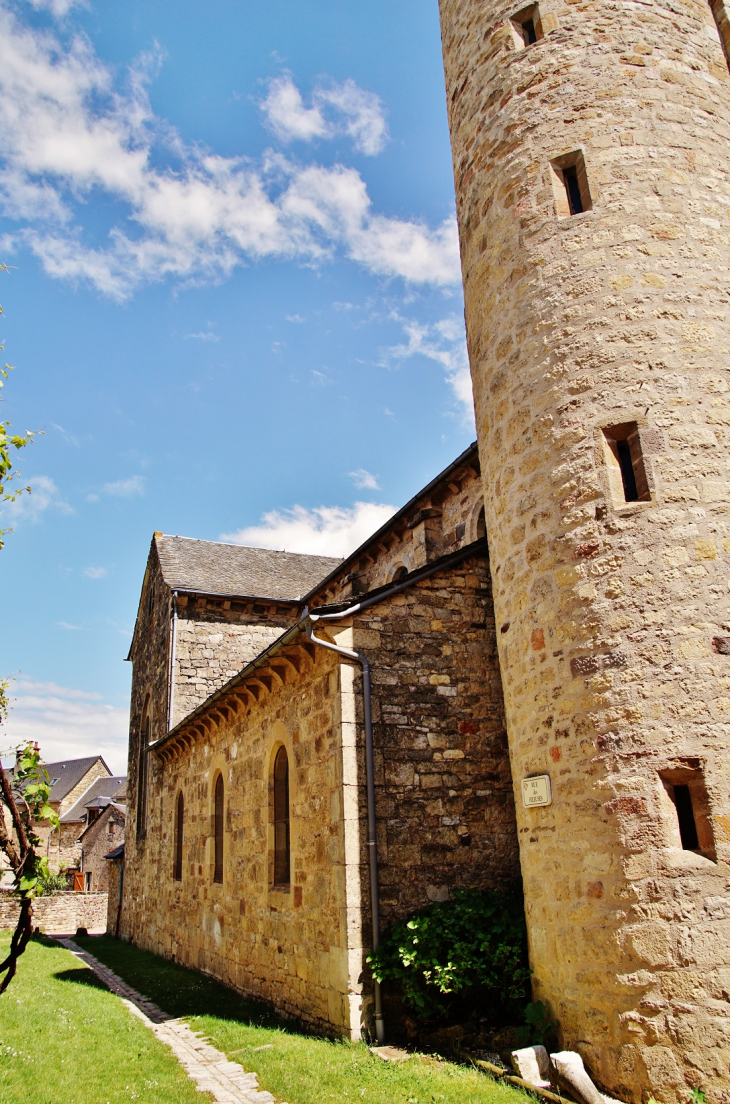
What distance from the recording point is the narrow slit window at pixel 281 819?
945 centimetres

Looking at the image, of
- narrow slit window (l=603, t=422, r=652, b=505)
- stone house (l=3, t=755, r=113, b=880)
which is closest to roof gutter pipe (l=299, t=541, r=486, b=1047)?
narrow slit window (l=603, t=422, r=652, b=505)

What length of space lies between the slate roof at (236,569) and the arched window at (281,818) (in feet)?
30.4

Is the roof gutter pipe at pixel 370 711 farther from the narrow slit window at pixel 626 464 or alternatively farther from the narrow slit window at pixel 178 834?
the narrow slit window at pixel 178 834

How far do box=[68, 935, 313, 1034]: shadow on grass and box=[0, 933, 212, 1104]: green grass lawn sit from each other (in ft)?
2.28

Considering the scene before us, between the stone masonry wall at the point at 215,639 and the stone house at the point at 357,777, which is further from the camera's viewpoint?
the stone masonry wall at the point at 215,639

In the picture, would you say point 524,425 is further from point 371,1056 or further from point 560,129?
point 371,1056

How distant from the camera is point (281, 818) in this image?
31.9 feet

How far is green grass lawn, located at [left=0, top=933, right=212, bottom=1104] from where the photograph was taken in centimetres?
591

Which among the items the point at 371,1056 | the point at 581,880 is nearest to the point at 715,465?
the point at 581,880

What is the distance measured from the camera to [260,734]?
1033 cm

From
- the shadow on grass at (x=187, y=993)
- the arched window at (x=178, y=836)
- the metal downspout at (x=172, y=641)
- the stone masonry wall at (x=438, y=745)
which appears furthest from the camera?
the metal downspout at (x=172, y=641)

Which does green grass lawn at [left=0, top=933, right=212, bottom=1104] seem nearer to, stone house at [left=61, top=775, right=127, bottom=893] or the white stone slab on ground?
the white stone slab on ground

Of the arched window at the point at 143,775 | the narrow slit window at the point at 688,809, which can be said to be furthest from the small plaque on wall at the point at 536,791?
the arched window at the point at 143,775

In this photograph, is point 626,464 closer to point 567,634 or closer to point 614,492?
point 614,492
